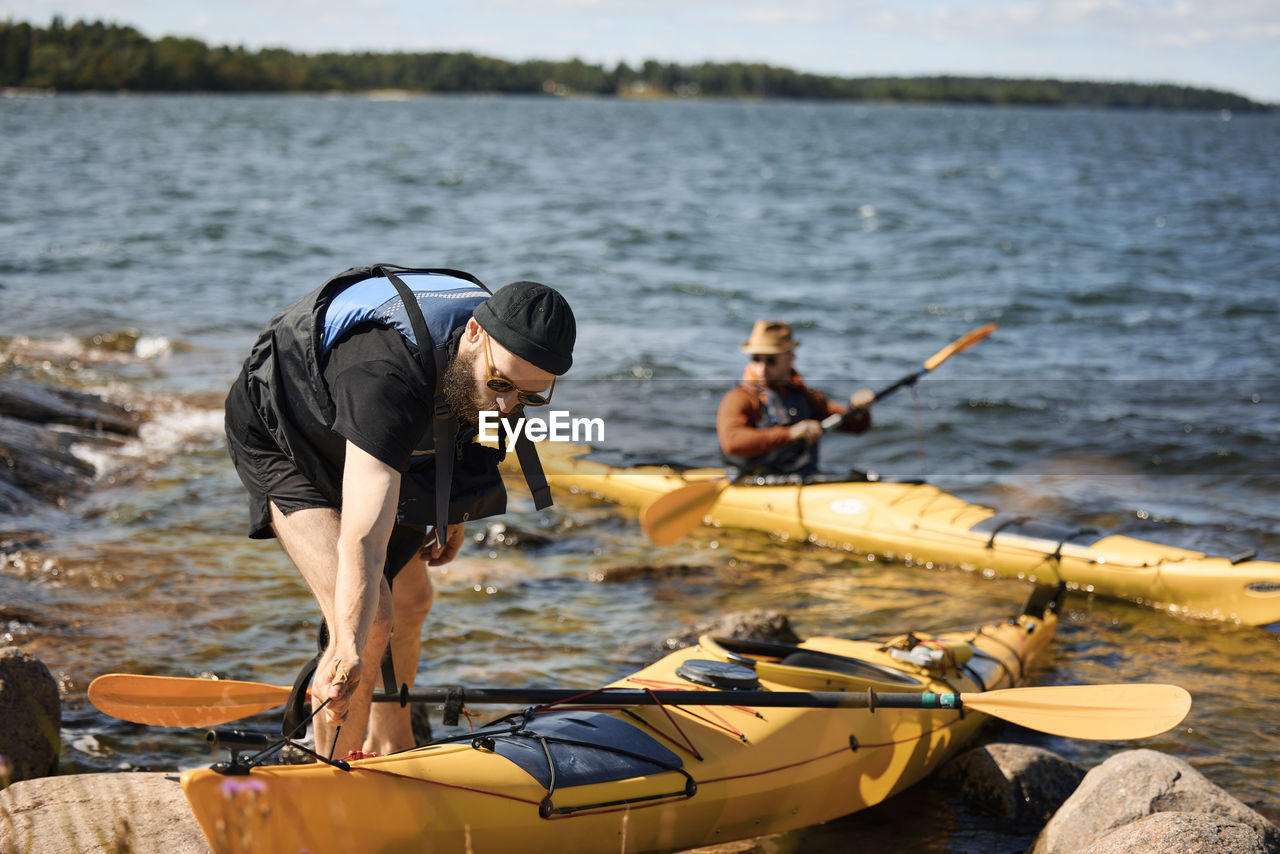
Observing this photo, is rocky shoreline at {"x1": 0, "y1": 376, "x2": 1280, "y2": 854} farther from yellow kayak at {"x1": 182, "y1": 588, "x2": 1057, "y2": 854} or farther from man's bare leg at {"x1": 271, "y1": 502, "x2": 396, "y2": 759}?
man's bare leg at {"x1": 271, "y1": 502, "x2": 396, "y2": 759}

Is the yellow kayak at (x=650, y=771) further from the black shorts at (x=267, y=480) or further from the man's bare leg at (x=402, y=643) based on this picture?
the black shorts at (x=267, y=480)

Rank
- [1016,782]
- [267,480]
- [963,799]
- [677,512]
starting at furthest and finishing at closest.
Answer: [677,512], [963,799], [1016,782], [267,480]

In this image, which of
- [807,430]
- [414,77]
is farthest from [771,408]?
[414,77]

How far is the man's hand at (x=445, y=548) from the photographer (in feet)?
9.95

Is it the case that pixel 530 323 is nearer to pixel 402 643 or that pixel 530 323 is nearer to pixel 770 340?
pixel 402 643

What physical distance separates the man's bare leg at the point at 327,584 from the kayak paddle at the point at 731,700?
156mm

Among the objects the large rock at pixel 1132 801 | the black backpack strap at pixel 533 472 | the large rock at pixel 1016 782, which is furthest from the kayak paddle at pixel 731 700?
the black backpack strap at pixel 533 472

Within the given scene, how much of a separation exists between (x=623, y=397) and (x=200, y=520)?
472 centimetres

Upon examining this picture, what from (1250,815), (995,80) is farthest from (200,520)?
(995,80)

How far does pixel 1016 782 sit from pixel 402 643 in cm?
209

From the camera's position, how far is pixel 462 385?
2.55 m

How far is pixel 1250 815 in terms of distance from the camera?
10.7 feet

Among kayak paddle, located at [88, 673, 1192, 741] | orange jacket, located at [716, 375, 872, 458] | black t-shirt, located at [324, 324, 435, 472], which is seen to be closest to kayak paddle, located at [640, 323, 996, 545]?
orange jacket, located at [716, 375, 872, 458]

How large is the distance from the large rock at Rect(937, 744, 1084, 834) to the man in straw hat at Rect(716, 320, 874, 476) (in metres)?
2.89
